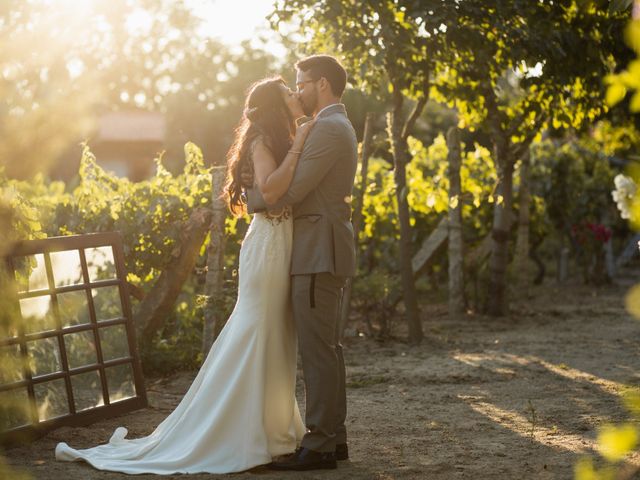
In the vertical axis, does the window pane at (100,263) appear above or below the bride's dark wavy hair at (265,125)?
below

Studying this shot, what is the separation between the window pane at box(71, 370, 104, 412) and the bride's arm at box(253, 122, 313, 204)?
2162mm

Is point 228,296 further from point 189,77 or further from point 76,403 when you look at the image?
point 189,77

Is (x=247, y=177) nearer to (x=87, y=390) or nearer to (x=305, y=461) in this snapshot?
(x=305, y=461)

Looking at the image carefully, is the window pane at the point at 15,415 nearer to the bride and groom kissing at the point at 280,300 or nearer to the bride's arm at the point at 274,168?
the bride and groom kissing at the point at 280,300

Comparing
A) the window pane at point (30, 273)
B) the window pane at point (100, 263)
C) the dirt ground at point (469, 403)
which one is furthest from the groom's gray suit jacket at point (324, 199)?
the window pane at point (100, 263)

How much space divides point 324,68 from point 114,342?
107 inches

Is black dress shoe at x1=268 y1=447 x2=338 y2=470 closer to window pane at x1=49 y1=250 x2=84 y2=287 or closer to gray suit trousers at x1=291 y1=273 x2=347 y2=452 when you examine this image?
gray suit trousers at x1=291 y1=273 x2=347 y2=452

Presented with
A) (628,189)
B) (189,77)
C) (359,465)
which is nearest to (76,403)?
(359,465)

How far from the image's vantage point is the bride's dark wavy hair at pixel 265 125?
473 centimetres

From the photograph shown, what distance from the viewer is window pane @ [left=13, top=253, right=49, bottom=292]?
Answer: 5.60 metres

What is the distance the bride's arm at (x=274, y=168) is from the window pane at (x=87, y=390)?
7.09 ft

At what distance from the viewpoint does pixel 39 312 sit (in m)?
5.80

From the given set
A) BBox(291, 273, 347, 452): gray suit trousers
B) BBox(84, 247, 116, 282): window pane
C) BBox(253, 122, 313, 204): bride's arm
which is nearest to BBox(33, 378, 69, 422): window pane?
BBox(84, 247, 116, 282): window pane

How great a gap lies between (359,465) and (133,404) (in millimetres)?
2109
